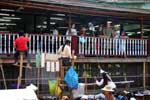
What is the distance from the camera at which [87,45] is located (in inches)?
815

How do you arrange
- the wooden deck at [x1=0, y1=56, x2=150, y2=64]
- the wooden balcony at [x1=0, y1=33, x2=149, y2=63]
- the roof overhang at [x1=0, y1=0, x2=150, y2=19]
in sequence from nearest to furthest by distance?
1. the wooden balcony at [x1=0, y1=33, x2=149, y2=63]
2. the roof overhang at [x1=0, y1=0, x2=150, y2=19]
3. the wooden deck at [x1=0, y1=56, x2=150, y2=64]

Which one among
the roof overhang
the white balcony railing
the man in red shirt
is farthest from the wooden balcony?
the roof overhang

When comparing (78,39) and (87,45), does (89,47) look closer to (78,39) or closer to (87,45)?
(87,45)

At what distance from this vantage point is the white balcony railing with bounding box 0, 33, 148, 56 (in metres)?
18.4

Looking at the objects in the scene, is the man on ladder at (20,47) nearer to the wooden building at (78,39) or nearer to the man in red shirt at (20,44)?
the man in red shirt at (20,44)

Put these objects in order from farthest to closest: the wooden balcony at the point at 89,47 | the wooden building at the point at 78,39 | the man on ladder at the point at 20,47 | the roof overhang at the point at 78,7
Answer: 1. the wooden building at the point at 78,39
2. the roof overhang at the point at 78,7
3. the wooden balcony at the point at 89,47
4. the man on ladder at the point at 20,47

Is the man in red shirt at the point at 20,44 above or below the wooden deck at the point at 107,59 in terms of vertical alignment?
above

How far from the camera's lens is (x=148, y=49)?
75.4ft

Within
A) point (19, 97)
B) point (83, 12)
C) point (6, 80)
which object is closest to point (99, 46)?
point (83, 12)

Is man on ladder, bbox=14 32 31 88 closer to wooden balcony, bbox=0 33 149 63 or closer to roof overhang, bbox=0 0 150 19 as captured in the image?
wooden balcony, bbox=0 33 149 63

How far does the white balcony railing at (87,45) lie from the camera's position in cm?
1838

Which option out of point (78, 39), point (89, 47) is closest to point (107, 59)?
point (89, 47)

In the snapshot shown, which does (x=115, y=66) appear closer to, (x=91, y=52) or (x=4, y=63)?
(x=91, y=52)

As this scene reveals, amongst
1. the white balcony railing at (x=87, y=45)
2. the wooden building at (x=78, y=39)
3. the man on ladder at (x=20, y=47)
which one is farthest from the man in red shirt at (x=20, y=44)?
the white balcony railing at (x=87, y=45)
